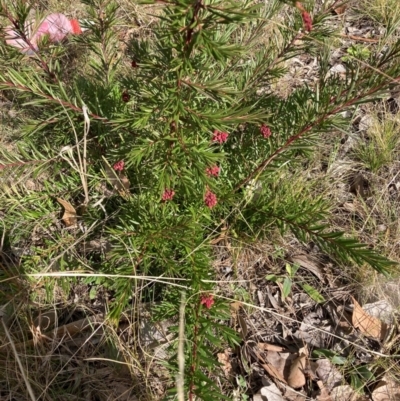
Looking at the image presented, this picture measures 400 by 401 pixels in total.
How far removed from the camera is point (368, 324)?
178 cm

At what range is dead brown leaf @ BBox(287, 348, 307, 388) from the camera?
5.42 ft

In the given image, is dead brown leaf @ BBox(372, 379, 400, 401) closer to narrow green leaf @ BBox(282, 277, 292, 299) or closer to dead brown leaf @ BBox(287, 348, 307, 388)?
dead brown leaf @ BBox(287, 348, 307, 388)

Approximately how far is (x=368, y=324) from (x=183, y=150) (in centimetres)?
110

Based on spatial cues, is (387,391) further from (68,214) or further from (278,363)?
(68,214)

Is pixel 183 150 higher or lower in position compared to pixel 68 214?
higher

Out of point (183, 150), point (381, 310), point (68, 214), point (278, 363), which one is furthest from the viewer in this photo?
point (68, 214)

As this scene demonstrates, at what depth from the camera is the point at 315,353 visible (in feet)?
5.66

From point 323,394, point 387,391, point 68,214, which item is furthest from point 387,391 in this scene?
point 68,214

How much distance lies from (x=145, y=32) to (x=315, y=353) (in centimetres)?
231

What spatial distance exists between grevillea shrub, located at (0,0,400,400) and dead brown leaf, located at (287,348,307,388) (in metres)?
0.31

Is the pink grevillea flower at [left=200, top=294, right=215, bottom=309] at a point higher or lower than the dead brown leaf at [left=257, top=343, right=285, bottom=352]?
higher

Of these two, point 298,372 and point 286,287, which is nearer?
point 298,372

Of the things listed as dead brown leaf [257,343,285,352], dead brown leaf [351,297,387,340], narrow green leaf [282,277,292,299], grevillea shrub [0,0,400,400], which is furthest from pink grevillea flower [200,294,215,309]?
dead brown leaf [351,297,387,340]

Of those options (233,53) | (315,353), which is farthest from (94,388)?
(233,53)
